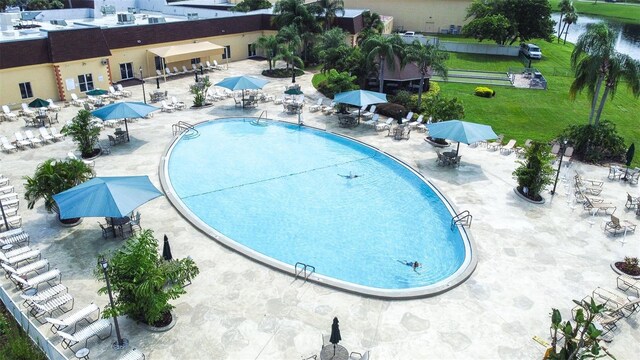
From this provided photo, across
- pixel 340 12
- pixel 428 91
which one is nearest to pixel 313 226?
pixel 428 91

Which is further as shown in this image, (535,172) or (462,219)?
(535,172)

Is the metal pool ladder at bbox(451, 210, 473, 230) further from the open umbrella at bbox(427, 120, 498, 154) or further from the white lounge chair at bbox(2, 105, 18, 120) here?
the white lounge chair at bbox(2, 105, 18, 120)

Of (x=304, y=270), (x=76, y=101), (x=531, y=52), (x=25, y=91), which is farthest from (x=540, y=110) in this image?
(x=25, y=91)

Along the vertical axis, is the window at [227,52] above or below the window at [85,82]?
above

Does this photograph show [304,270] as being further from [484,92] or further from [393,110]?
[484,92]

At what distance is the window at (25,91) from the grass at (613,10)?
13722 cm

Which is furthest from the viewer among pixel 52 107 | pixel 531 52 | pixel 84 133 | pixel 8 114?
pixel 531 52

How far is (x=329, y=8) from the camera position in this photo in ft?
162

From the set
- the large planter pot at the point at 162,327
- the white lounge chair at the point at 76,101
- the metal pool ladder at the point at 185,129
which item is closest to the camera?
the large planter pot at the point at 162,327

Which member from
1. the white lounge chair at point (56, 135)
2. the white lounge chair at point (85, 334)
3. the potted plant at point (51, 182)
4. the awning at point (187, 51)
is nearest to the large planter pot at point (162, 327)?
the white lounge chair at point (85, 334)

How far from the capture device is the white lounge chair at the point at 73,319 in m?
13.7

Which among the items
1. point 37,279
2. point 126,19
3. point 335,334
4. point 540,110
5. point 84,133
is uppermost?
point 126,19

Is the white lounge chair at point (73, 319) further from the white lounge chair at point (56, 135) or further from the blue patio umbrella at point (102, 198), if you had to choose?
the white lounge chair at point (56, 135)

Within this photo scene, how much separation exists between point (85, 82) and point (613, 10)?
508 feet
